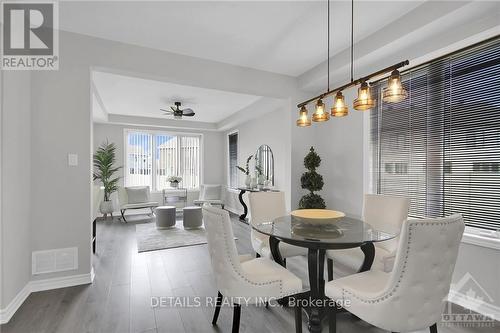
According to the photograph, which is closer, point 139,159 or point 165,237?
point 165,237

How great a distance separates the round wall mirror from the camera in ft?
17.8

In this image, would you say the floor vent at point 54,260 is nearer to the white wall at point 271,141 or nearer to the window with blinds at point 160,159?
the white wall at point 271,141

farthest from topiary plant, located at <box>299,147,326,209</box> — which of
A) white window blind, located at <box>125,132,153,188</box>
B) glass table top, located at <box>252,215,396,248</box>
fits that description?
white window blind, located at <box>125,132,153,188</box>

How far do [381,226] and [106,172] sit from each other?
6198 millimetres

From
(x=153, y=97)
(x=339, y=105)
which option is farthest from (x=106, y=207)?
(x=339, y=105)

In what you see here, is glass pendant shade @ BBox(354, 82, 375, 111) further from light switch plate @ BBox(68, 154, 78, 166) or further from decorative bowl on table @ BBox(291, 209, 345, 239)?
light switch plate @ BBox(68, 154, 78, 166)

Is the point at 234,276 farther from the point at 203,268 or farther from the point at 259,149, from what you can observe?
the point at 259,149

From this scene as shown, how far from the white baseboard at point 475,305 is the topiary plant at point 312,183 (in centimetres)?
167

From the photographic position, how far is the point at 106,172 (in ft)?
19.9

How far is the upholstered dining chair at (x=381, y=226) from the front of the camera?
84.2 inches

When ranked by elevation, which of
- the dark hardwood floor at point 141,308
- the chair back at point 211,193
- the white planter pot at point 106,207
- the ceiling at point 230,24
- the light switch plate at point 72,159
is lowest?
the dark hardwood floor at point 141,308

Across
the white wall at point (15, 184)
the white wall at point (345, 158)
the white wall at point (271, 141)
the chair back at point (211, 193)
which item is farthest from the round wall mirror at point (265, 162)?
the white wall at point (15, 184)

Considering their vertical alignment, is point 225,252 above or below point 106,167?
below

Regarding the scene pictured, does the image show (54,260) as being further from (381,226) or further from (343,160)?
(343,160)
